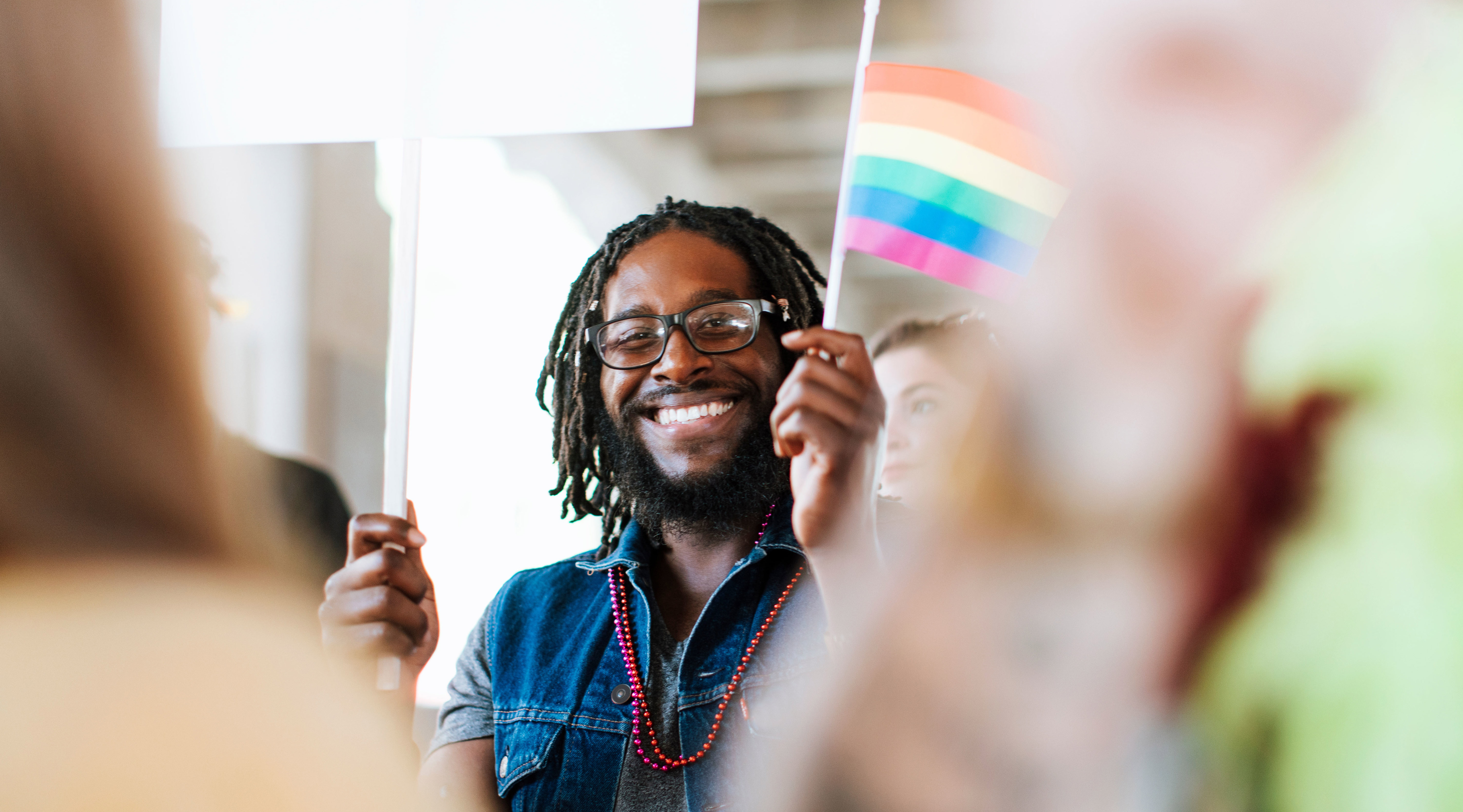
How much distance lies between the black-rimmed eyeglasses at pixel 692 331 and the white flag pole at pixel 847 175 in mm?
41

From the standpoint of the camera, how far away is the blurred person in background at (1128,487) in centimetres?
47

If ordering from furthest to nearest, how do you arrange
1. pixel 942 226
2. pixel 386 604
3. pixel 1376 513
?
pixel 386 604, pixel 942 226, pixel 1376 513

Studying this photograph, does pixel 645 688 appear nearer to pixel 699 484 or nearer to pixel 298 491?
pixel 699 484

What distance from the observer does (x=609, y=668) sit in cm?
63

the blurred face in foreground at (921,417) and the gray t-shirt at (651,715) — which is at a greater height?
the blurred face in foreground at (921,417)

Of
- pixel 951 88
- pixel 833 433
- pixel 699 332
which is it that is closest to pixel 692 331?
pixel 699 332

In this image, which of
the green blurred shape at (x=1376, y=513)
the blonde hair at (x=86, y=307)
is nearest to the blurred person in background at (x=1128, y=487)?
the green blurred shape at (x=1376, y=513)

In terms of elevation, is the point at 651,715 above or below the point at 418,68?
below

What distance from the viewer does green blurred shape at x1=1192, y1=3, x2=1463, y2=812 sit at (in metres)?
0.45

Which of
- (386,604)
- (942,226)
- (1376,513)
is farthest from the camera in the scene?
(386,604)

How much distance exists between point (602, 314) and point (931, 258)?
22 cm

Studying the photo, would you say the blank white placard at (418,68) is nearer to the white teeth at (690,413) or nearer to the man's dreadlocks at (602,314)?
the man's dreadlocks at (602,314)

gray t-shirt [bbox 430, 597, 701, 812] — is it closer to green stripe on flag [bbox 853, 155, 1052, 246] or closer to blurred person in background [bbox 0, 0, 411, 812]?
blurred person in background [bbox 0, 0, 411, 812]

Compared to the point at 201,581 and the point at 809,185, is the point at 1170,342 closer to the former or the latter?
the point at 809,185
